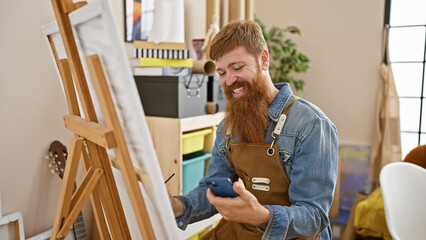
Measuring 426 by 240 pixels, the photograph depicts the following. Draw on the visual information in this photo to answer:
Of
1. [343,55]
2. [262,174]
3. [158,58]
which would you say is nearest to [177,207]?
[262,174]

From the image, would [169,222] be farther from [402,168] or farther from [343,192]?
[343,192]

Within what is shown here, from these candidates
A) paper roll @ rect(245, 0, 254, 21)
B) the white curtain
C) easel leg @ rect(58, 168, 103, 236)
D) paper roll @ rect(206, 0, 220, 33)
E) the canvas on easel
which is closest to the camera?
the canvas on easel

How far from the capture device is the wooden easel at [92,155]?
2.90 ft

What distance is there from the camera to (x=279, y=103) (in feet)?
4.42

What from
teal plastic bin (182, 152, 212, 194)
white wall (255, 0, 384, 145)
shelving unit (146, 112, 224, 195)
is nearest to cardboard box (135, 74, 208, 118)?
shelving unit (146, 112, 224, 195)

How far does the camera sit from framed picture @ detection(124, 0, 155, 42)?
7.68ft

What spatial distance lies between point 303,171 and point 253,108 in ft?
0.97

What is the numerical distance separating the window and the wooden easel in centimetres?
302

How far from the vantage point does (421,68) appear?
10.8 ft

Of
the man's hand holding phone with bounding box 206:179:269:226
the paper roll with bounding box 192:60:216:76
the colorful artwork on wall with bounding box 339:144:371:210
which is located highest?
the paper roll with bounding box 192:60:216:76

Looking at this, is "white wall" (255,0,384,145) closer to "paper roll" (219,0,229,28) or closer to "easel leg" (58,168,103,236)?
"paper roll" (219,0,229,28)

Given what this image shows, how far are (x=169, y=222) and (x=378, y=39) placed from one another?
3099 mm

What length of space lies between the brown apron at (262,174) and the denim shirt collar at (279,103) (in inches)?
0.8

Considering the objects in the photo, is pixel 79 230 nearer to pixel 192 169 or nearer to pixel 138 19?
pixel 192 169
